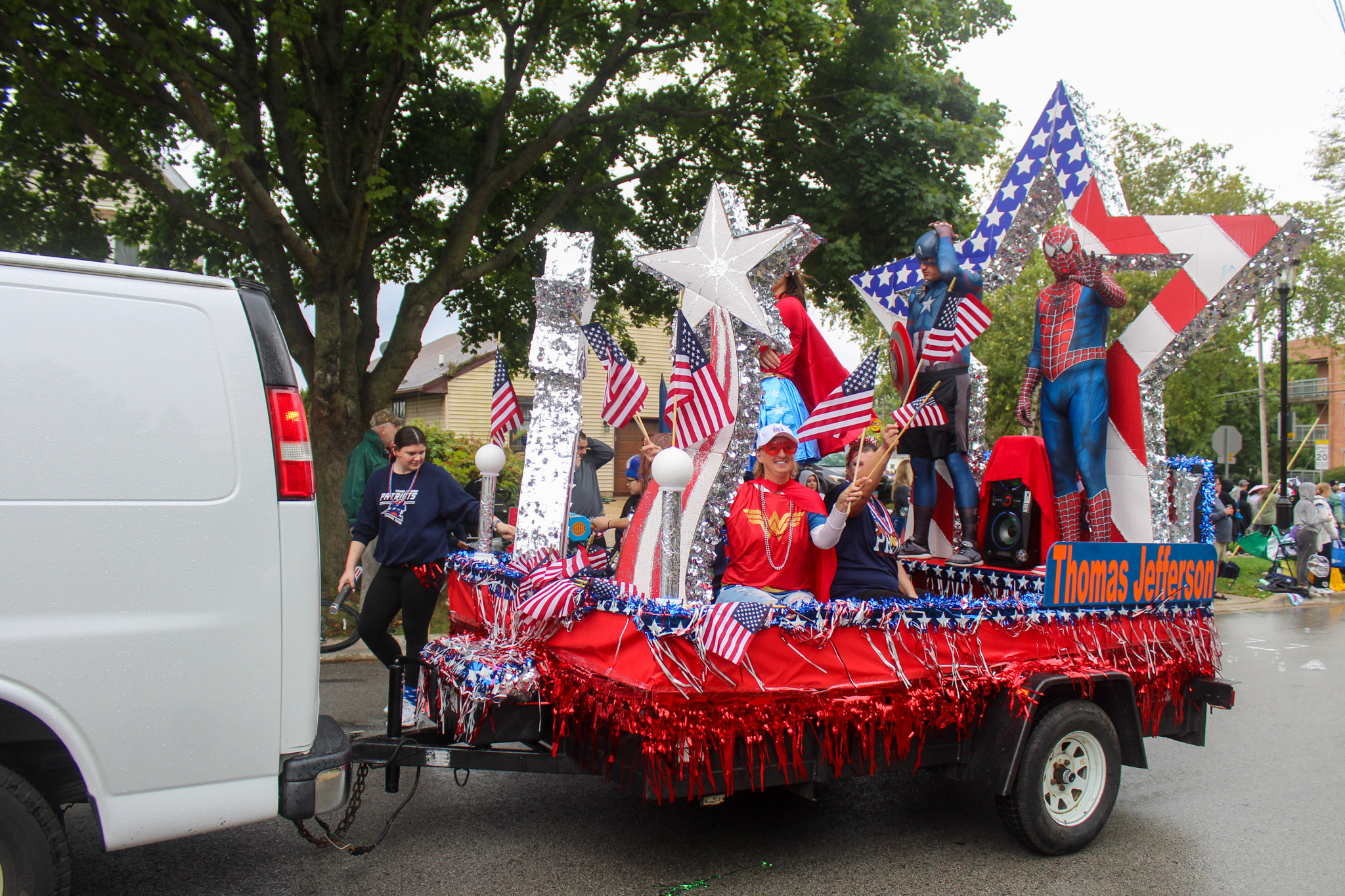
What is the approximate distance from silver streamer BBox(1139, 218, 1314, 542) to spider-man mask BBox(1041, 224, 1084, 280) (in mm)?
648

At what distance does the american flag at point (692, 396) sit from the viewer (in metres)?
4.12

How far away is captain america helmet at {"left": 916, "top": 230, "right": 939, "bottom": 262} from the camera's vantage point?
560cm

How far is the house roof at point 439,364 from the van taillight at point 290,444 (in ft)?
53.8

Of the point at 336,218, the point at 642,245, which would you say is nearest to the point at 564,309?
the point at 336,218

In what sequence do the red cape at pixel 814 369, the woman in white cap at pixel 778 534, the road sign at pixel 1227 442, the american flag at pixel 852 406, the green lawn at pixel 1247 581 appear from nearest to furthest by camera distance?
the american flag at pixel 852 406, the woman in white cap at pixel 778 534, the red cape at pixel 814 369, the green lawn at pixel 1247 581, the road sign at pixel 1227 442

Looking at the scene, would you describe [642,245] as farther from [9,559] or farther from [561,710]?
[9,559]

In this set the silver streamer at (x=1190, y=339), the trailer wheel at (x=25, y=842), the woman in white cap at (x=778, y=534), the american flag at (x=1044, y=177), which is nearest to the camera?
the trailer wheel at (x=25, y=842)

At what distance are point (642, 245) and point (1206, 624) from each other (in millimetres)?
9289

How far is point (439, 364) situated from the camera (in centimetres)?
2906

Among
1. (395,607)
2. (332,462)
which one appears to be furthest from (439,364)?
(395,607)

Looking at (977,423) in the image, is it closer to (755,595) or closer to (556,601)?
(755,595)

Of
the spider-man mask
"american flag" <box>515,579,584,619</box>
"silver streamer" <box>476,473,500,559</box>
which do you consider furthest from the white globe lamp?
the spider-man mask

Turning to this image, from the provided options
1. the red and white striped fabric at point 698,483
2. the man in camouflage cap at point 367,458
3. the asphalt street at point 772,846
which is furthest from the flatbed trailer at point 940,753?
the man in camouflage cap at point 367,458

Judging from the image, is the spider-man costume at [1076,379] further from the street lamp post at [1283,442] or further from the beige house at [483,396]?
the beige house at [483,396]
